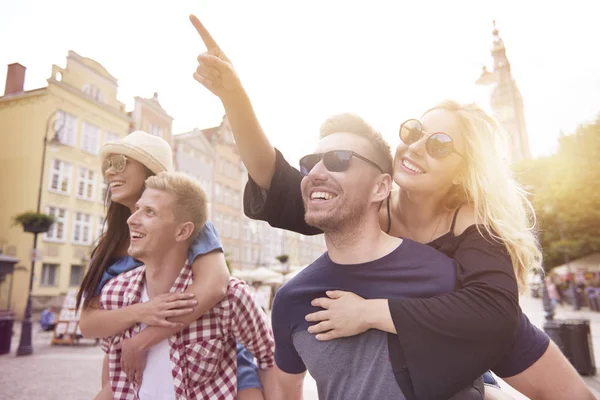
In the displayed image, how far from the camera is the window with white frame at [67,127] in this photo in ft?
88.7

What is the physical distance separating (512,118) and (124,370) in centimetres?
9272

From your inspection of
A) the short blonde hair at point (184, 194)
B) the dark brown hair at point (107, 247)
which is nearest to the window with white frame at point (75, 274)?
the dark brown hair at point (107, 247)

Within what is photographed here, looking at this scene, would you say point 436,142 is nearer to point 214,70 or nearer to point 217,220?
point 214,70

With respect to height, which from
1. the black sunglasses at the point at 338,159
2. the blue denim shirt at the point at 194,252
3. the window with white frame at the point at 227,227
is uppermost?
the window with white frame at the point at 227,227

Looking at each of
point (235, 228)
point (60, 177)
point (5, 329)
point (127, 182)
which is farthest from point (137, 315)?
point (235, 228)

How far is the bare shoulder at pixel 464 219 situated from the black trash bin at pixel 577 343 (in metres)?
7.35

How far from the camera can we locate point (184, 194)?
2.29 meters

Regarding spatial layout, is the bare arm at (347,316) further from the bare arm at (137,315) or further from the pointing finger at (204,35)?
the pointing finger at (204,35)

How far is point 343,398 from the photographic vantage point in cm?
164

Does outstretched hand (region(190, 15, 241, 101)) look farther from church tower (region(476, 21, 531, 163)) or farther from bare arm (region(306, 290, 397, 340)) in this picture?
church tower (region(476, 21, 531, 163))

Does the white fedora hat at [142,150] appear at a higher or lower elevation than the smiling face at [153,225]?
higher

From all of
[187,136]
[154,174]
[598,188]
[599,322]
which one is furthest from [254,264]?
[154,174]

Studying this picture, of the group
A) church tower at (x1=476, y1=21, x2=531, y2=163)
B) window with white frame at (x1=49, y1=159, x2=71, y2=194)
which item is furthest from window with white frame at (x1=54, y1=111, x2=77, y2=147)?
church tower at (x1=476, y1=21, x2=531, y2=163)

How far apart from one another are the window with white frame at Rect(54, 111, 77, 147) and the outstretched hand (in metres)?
29.0
